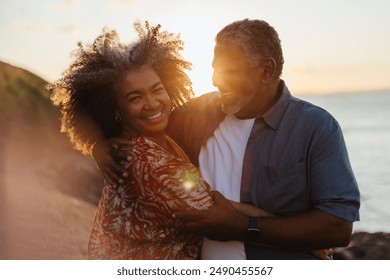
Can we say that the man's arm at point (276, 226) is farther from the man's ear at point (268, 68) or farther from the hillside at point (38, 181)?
the hillside at point (38, 181)

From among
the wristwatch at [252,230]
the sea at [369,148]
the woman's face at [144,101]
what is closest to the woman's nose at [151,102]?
the woman's face at [144,101]

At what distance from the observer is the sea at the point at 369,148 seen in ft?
32.8

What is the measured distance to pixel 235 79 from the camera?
2.94 meters

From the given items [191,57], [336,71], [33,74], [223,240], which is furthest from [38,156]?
[336,71]

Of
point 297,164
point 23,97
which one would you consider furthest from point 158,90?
point 23,97

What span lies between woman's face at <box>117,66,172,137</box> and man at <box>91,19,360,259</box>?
27 cm

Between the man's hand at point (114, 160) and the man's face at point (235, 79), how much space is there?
1.66 feet

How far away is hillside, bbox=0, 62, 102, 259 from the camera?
4.95 meters

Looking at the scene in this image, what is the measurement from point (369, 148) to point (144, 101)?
46.6 ft

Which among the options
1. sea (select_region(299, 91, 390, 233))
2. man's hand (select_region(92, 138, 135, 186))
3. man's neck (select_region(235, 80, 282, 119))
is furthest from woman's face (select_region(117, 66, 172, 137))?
sea (select_region(299, 91, 390, 233))

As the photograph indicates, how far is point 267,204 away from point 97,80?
0.90 metres

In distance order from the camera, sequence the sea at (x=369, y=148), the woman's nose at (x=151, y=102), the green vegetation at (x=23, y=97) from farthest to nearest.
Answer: the sea at (x=369, y=148)
the green vegetation at (x=23, y=97)
the woman's nose at (x=151, y=102)

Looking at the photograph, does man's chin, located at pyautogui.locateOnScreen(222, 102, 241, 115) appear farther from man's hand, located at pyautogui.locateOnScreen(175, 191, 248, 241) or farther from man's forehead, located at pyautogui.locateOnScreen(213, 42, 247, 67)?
man's hand, located at pyautogui.locateOnScreen(175, 191, 248, 241)

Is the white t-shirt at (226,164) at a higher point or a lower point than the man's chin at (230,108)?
lower
